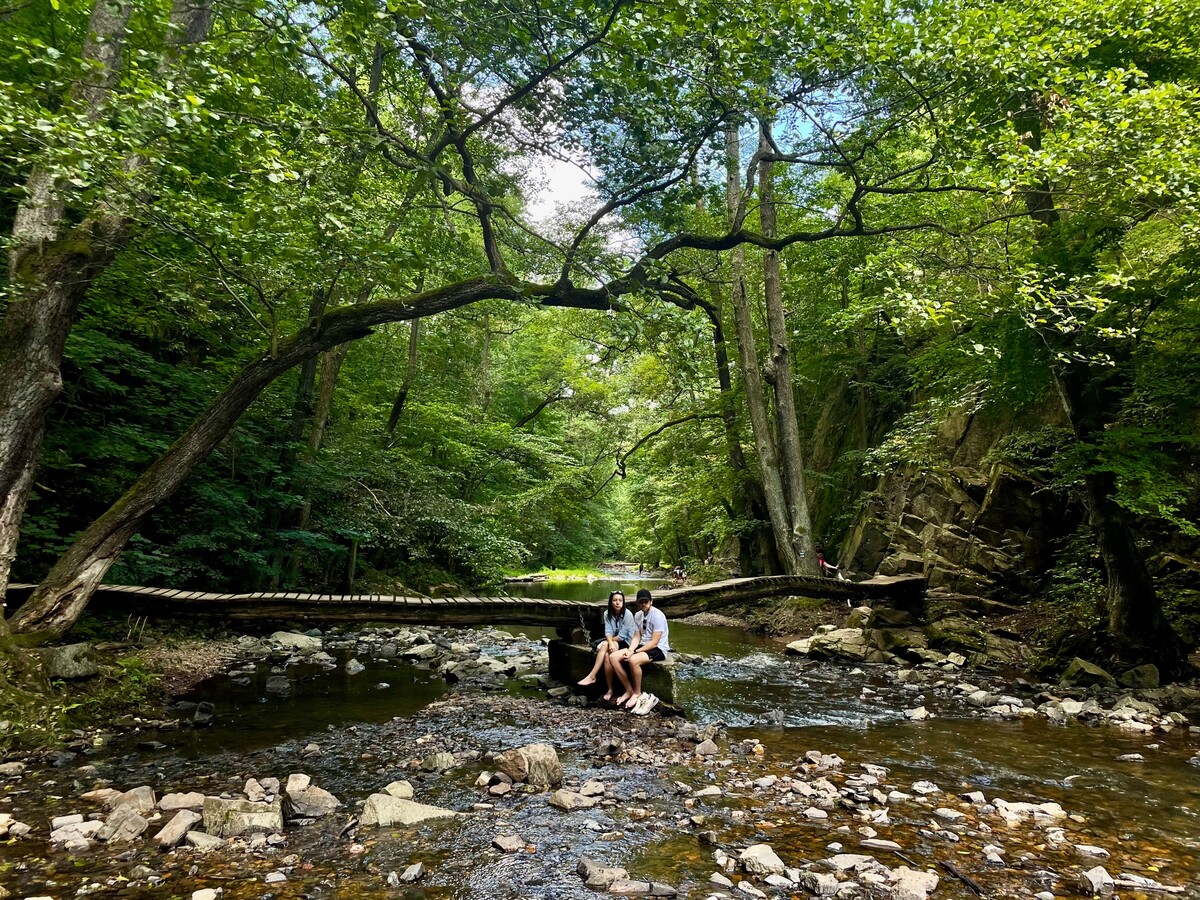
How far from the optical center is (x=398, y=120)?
43.8 feet

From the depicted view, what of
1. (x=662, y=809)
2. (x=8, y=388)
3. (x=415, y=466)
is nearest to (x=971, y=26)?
(x=662, y=809)

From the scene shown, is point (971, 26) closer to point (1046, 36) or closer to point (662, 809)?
point (1046, 36)

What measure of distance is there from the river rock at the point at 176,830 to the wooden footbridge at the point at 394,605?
14.7 feet

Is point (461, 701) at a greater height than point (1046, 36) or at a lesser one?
lesser

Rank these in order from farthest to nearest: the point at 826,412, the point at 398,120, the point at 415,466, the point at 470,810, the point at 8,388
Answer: the point at 826,412
the point at 415,466
the point at 398,120
the point at 8,388
the point at 470,810

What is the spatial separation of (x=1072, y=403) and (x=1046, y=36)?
4739 mm

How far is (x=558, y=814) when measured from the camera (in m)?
4.29

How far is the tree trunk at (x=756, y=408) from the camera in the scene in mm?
14659

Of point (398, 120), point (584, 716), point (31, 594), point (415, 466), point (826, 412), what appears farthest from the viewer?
point (826, 412)

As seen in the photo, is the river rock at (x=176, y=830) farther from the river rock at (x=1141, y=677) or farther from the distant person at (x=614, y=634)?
the river rock at (x=1141, y=677)

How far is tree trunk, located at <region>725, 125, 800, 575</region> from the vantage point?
48.1 feet

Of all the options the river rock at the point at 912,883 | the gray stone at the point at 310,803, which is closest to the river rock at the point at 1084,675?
the river rock at the point at 912,883

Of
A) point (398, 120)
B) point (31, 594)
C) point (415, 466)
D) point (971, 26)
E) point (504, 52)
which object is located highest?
point (398, 120)

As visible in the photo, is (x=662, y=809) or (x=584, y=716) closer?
(x=662, y=809)
